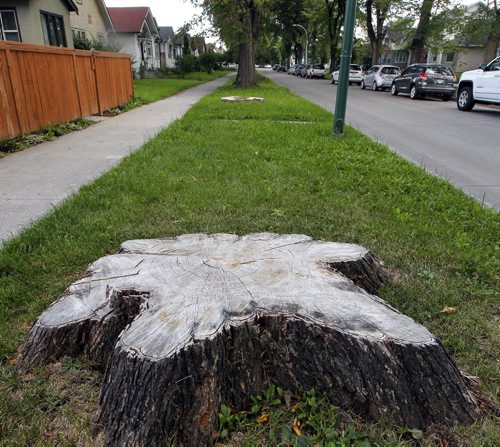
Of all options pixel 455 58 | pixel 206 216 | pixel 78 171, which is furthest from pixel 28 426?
pixel 455 58

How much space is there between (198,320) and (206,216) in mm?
2385

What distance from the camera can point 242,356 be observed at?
2.03 m

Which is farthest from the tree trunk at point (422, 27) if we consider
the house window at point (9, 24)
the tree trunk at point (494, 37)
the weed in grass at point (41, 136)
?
the weed in grass at point (41, 136)

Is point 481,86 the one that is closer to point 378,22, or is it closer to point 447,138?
point 447,138

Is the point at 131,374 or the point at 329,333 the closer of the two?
the point at 131,374

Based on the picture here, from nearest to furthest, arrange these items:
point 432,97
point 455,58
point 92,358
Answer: point 92,358 < point 432,97 < point 455,58

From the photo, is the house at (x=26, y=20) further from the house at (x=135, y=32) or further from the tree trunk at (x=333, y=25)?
the tree trunk at (x=333, y=25)

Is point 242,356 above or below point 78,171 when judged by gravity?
above

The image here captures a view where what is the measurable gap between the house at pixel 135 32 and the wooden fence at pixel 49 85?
21.7 m

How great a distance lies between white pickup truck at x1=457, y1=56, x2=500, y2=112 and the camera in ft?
41.8

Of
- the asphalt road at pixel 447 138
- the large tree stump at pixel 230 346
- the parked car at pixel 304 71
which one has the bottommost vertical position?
the parked car at pixel 304 71

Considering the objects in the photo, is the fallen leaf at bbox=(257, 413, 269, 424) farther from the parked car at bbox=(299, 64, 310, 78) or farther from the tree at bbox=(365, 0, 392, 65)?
the parked car at bbox=(299, 64, 310, 78)

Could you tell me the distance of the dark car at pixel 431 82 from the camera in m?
18.7

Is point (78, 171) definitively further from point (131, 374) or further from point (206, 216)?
point (131, 374)
